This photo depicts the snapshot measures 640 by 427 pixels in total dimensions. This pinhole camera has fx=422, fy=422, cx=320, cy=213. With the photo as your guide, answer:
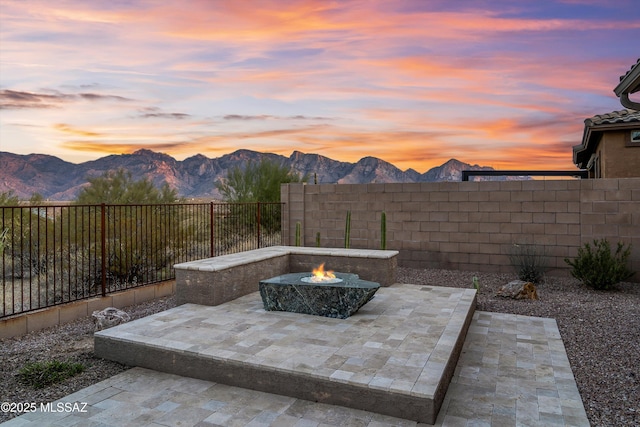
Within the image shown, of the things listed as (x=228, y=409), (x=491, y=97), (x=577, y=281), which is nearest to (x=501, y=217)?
(x=577, y=281)

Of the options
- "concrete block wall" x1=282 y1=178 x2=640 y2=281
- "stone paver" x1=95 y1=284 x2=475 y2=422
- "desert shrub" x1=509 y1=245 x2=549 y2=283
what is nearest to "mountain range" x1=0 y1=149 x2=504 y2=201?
"concrete block wall" x1=282 y1=178 x2=640 y2=281

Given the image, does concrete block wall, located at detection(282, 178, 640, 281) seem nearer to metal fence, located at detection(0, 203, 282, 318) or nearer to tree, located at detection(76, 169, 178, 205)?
metal fence, located at detection(0, 203, 282, 318)

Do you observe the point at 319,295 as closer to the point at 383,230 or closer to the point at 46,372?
the point at 46,372

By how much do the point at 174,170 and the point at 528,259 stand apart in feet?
304

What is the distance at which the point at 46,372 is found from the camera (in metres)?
4.08

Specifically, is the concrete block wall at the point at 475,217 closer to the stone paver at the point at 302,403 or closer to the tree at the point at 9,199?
the stone paver at the point at 302,403

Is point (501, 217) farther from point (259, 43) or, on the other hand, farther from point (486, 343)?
point (259, 43)

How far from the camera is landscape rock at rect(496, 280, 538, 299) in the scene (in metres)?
7.46

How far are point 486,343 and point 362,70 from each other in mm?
8293

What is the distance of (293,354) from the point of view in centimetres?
395

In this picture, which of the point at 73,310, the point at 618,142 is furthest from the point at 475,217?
the point at 73,310

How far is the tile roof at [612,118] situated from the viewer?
1078cm

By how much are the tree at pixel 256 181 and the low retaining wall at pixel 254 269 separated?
27.1 feet

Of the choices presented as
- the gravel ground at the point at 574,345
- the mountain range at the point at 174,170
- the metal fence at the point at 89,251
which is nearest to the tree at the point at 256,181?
the metal fence at the point at 89,251
